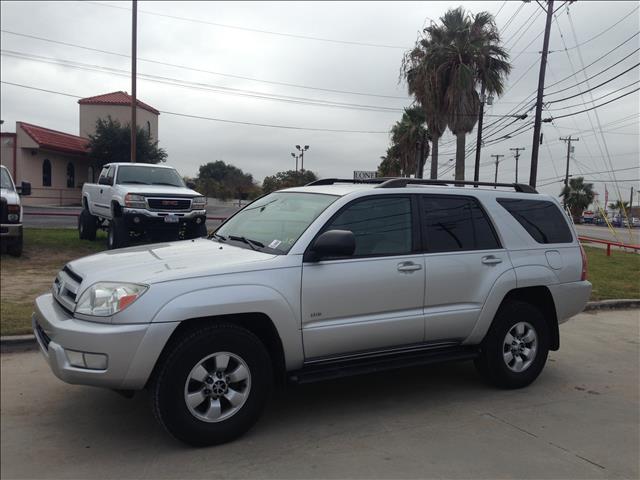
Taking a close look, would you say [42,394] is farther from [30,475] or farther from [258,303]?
[258,303]

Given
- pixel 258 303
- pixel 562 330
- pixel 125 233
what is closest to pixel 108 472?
pixel 258 303

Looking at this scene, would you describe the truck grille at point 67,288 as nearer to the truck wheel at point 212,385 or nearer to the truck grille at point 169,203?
the truck wheel at point 212,385

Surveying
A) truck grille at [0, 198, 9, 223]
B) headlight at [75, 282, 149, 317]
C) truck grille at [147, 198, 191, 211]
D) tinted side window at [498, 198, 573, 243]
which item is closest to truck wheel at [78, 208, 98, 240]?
truck grille at [147, 198, 191, 211]

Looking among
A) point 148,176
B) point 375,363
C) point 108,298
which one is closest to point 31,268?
point 148,176

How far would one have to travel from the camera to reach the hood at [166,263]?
3.73 metres

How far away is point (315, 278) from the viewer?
162 inches

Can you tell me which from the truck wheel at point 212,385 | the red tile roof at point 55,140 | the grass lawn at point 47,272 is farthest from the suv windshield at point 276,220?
the red tile roof at point 55,140

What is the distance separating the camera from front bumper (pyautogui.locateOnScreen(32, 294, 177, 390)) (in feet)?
11.3

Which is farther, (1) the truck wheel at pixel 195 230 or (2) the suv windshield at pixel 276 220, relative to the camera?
(1) the truck wheel at pixel 195 230

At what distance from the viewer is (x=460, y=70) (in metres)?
Result: 22.1

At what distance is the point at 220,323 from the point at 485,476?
196 cm

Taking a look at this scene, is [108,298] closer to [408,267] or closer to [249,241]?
[249,241]

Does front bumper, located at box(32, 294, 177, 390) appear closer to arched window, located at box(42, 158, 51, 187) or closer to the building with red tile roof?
the building with red tile roof

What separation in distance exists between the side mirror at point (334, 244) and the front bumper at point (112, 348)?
113 cm
